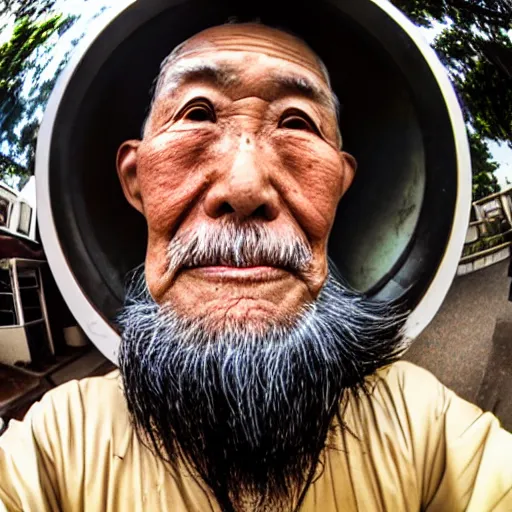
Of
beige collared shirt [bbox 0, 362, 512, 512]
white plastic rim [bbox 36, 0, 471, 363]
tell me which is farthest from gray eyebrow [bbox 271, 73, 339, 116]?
beige collared shirt [bbox 0, 362, 512, 512]

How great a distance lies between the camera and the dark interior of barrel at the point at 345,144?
1715 mm

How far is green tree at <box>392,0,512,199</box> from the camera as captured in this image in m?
1.81

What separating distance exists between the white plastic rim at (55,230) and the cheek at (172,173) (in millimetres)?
209

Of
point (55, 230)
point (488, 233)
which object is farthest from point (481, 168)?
point (55, 230)

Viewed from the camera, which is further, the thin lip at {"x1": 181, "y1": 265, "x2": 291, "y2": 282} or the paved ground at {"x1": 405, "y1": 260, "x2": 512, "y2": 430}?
the paved ground at {"x1": 405, "y1": 260, "x2": 512, "y2": 430}

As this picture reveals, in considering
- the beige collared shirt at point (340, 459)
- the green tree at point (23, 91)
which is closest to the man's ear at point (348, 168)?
the beige collared shirt at point (340, 459)

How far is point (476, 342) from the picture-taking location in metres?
1.89

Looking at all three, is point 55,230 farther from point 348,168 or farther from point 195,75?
point 348,168

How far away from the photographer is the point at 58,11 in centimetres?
179

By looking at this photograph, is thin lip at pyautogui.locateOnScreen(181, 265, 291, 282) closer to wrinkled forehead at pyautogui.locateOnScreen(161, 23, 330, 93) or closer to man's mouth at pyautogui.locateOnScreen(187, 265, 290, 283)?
man's mouth at pyautogui.locateOnScreen(187, 265, 290, 283)

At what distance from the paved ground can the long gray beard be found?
0.09 m

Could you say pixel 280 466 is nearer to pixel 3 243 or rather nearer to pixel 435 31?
pixel 3 243

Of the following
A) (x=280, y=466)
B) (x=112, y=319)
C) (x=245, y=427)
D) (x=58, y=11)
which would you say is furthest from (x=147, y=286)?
(x=58, y=11)

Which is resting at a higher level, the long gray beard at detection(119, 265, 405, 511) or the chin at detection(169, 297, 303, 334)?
the chin at detection(169, 297, 303, 334)
